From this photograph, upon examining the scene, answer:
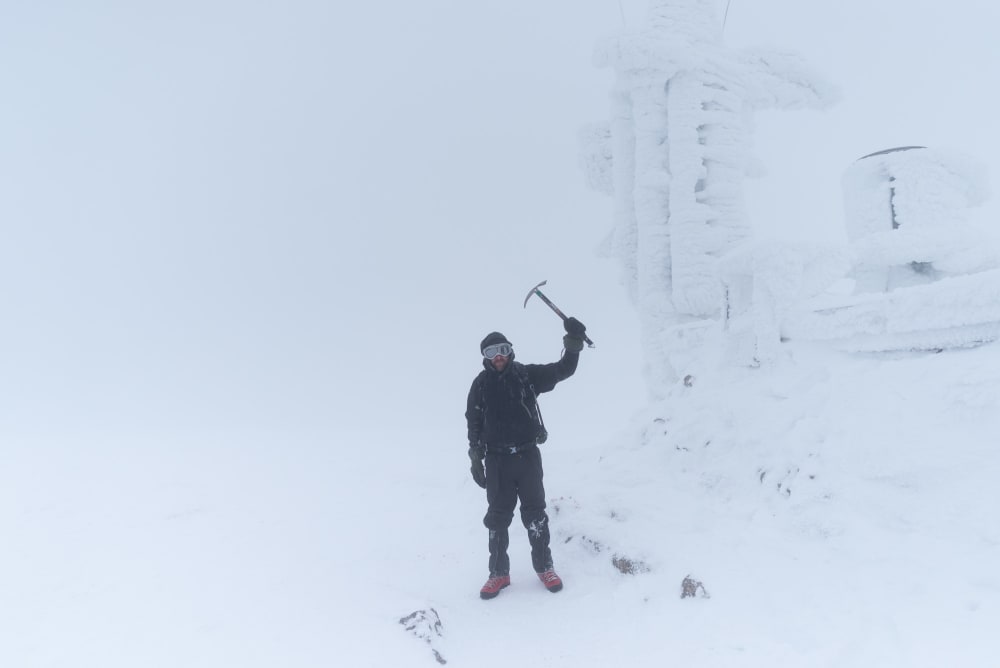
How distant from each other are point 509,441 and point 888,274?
6.50 metres

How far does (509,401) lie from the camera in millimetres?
6070

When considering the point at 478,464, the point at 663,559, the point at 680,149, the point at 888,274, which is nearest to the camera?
the point at 663,559

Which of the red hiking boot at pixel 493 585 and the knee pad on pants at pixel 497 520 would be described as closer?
the red hiking boot at pixel 493 585

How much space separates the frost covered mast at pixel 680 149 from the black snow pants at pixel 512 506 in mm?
5955

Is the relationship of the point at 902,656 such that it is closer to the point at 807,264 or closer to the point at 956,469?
the point at 956,469

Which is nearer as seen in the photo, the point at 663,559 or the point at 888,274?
the point at 663,559

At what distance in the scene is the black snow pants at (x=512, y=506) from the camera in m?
5.98

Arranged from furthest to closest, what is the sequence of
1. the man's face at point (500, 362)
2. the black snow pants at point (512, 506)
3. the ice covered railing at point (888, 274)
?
the ice covered railing at point (888, 274), the man's face at point (500, 362), the black snow pants at point (512, 506)

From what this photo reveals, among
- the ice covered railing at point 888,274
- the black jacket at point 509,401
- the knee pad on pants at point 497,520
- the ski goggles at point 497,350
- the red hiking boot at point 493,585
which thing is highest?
the ice covered railing at point 888,274

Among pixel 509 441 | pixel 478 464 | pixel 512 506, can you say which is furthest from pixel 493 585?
pixel 509 441

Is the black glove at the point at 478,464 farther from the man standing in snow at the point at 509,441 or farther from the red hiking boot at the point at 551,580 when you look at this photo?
the red hiking boot at the point at 551,580

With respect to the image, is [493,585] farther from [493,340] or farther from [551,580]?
[493,340]

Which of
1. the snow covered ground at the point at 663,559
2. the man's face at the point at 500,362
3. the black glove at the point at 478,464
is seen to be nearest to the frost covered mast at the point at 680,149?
the snow covered ground at the point at 663,559

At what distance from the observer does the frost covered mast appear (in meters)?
11.8
